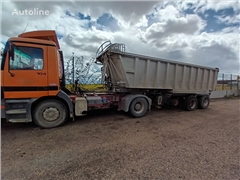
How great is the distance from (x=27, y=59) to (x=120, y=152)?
346cm

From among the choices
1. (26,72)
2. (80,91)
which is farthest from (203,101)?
(26,72)

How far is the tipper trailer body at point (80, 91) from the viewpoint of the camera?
379 cm

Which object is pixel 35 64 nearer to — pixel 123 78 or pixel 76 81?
pixel 76 81

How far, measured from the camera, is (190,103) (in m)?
7.12

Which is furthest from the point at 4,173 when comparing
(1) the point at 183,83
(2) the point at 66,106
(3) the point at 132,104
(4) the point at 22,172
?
(1) the point at 183,83

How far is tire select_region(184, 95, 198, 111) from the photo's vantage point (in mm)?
7059

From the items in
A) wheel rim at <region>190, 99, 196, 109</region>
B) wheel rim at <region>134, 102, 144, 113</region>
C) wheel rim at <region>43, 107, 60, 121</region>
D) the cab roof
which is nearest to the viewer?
the cab roof

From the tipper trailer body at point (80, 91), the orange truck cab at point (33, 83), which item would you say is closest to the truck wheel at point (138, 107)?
the tipper trailer body at point (80, 91)

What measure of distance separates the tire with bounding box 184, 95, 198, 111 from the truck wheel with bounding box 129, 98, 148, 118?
2.59m

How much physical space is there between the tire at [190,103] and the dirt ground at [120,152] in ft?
8.04

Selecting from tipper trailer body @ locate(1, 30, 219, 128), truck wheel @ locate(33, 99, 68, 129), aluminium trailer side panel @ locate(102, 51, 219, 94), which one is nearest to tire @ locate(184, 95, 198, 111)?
tipper trailer body @ locate(1, 30, 219, 128)

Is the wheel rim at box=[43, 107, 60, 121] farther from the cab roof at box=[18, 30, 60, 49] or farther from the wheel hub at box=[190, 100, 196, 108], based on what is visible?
the wheel hub at box=[190, 100, 196, 108]

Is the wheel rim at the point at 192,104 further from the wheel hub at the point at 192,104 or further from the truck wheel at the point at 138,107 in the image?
the truck wheel at the point at 138,107

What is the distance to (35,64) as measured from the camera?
12.9ft
